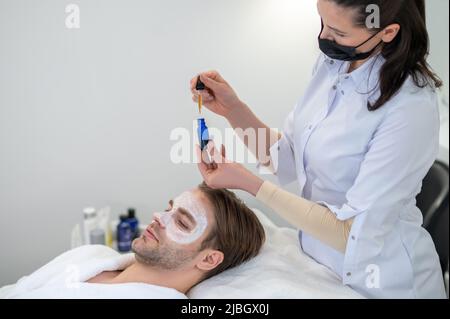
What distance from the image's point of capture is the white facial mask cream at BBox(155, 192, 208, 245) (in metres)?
1.31

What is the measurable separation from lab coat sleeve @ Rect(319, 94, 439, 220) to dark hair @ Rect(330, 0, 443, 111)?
0.04 meters

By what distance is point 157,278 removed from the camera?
1286 millimetres

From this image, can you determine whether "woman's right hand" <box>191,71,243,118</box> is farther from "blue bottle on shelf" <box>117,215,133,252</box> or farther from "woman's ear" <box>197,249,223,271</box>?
"blue bottle on shelf" <box>117,215,133,252</box>

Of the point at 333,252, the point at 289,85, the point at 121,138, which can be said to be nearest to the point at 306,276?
the point at 333,252

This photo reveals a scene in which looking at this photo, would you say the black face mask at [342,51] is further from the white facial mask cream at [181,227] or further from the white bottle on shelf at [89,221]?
the white bottle on shelf at [89,221]

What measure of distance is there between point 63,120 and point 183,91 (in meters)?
0.41

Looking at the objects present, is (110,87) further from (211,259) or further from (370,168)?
(370,168)

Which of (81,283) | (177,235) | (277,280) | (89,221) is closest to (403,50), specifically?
(277,280)

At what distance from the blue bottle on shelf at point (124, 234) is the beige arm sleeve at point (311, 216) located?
0.67 metres

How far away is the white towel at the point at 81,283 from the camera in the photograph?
1185 mm

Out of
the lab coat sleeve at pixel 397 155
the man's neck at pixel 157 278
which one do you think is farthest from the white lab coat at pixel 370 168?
the man's neck at pixel 157 278

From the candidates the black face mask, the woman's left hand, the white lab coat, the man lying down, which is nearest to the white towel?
the man lying down

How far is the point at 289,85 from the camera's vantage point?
1.51 meters
